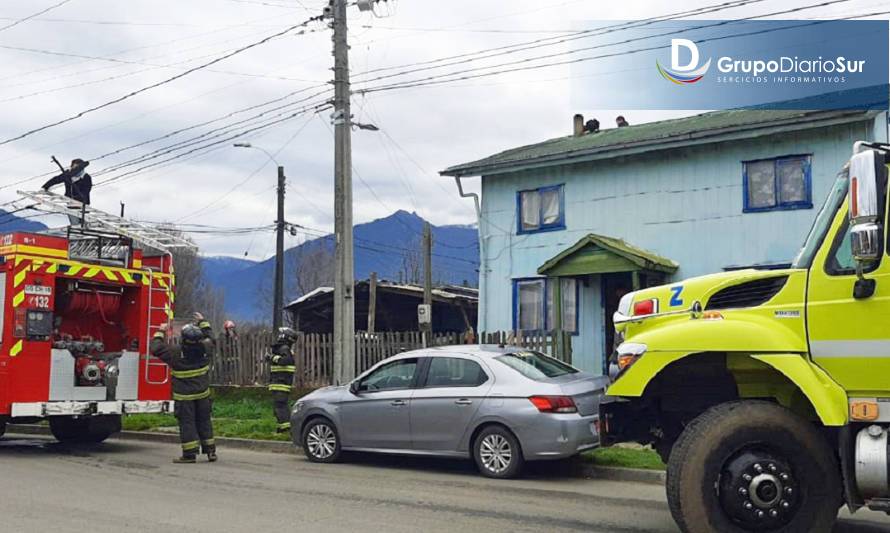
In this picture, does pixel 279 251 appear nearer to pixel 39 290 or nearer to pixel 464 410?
pixel 39 290

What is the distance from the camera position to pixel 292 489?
9.66 m

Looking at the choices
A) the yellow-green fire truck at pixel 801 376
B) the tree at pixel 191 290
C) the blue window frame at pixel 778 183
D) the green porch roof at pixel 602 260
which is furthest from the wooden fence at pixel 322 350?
the tree at pixel 191 290

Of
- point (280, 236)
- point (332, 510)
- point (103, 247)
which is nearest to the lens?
point (332, 510)

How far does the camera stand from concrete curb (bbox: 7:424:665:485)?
1016 cm

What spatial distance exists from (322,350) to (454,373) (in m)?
8.62

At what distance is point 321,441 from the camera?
1192cm

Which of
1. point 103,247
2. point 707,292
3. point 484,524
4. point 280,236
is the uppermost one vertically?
point 280,236

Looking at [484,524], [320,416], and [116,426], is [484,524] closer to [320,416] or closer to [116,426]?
[320,416]

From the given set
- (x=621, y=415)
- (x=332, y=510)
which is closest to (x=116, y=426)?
(x=332, y=510)

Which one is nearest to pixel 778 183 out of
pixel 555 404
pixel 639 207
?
pixel 639 207

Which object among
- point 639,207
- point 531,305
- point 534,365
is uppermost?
point 639,207

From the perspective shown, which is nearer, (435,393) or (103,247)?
(435,393)

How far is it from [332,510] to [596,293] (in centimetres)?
1261

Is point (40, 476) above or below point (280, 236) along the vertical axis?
below
